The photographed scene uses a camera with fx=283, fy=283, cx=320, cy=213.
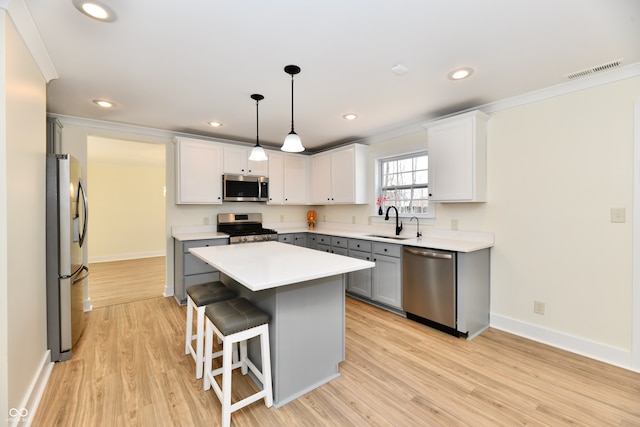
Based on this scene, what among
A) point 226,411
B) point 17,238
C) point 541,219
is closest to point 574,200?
point 541,219

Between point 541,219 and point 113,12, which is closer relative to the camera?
point 113,12

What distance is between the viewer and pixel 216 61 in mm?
2141

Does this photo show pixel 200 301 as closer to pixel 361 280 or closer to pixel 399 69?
pixel 361 280

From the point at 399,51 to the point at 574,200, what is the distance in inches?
81.2

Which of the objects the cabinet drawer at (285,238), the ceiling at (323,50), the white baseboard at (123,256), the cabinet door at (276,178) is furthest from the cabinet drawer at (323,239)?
the white baseboard at (123,256)

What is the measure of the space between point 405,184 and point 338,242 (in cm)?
127

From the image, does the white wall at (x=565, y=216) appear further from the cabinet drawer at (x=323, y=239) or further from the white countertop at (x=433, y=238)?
the cabinet drawer at (x=323, y=239)

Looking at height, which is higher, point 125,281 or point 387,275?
point 387,275

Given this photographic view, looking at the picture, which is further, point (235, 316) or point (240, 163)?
point (240, 163)

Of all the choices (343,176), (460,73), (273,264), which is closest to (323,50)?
(460,73)

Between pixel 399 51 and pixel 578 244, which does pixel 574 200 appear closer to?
pixel 578 244

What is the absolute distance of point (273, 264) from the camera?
2.00 meters

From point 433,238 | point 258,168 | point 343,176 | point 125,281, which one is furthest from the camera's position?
point 125,281

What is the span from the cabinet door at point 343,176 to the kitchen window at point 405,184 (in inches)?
17.0
